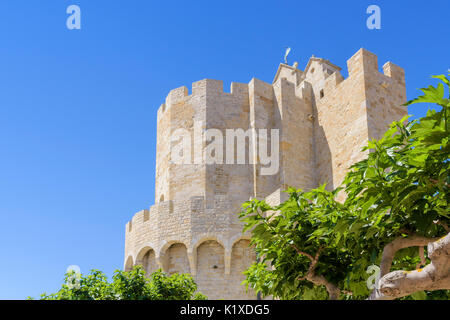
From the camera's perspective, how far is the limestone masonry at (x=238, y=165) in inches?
717

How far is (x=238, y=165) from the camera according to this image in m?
20.3

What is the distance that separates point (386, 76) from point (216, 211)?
8.58 metres

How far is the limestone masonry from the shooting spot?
18.2 m

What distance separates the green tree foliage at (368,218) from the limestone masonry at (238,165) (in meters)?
8.38

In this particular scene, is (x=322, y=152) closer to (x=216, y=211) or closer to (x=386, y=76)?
(x=386, y=76)

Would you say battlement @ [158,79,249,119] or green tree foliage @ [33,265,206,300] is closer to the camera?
green tree foliage @ [33,265,206,300]

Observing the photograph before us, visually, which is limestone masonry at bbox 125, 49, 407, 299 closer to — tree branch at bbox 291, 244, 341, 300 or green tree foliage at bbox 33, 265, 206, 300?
green tree foliage at bbox 33, 265, 206, 300

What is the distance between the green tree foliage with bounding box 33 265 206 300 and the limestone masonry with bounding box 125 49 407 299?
356cm

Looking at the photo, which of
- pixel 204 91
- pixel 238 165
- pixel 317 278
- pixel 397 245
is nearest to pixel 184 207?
pixel 238 165

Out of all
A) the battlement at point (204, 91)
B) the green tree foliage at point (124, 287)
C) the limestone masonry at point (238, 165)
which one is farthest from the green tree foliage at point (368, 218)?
the battlement at point (204, 91)

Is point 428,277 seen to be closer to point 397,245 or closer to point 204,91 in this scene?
point 397,245

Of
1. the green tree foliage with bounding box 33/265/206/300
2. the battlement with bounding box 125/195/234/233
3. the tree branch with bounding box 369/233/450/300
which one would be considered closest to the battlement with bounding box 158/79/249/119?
the battlement with bounding box 125/195/234/233

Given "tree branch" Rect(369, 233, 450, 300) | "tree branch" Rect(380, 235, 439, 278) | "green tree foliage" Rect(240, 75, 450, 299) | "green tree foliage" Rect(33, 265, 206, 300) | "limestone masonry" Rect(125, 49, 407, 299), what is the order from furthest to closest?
"limestone masonry" Rect(125, 49, 407, 299)
"green tree foliage" Rect(33, 265, 206, 300)
"tree branch" Rect(380, 235, 439, 278)
"green tree foliage" Rect(240, 75, 450, 299)
"tree branch" Rect(369, 233, 450, 300)
